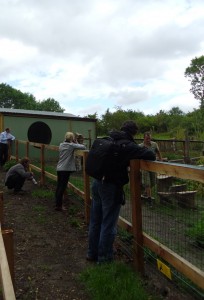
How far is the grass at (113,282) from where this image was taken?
3.52m

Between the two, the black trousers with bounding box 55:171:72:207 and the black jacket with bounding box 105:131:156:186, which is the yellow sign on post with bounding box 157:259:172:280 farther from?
the black trousers with bounding box 55:171:72:207

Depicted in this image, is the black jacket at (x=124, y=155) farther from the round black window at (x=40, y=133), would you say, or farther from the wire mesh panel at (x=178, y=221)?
the round black window at (x=40, y=133)

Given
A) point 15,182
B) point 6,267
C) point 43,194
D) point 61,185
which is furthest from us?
point 15,182

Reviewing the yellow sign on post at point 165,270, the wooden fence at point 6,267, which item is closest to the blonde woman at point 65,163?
the yellow sign on post at point 165,270

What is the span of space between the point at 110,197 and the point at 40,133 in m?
15.5

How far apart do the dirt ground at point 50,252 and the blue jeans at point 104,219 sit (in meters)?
0.25

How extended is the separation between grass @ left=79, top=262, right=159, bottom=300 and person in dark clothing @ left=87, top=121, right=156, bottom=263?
0.23 meters

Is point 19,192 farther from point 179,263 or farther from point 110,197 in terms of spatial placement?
point 179,263

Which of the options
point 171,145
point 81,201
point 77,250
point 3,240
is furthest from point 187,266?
point 171,145

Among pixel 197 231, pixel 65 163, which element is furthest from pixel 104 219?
pixel 65 163

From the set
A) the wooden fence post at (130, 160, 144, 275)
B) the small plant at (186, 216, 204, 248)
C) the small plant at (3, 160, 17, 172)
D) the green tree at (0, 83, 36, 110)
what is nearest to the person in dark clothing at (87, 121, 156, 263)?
the wooden fence post at (130, 160, 144, 275)

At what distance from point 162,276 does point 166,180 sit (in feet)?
5.10

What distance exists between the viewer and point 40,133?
1923 cm

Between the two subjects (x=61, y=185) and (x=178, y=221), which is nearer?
Result: (x=178, y=221)
